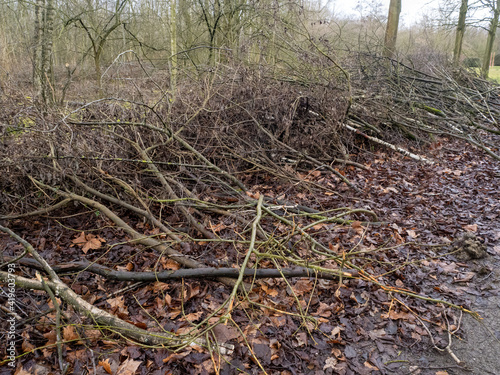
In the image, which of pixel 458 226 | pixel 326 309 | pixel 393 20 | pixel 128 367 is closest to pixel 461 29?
pixel 393 20

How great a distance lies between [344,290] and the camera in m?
3.27

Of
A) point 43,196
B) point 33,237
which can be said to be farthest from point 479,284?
point 43,196

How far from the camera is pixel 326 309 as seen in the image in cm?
304

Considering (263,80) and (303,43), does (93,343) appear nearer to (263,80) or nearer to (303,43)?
(263,80)

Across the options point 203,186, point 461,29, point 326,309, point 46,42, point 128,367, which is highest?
point 461,29

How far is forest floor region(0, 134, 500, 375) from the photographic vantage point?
252cm

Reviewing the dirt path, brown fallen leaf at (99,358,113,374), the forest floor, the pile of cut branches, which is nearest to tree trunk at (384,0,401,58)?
the pile of cut branches

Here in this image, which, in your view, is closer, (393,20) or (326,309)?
(326,309)

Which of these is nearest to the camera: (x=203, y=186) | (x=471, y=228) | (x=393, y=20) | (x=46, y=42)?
(x=471, y=228)

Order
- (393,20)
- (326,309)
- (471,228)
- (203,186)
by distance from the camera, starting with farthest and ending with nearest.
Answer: (393,20) → (203,186) → (471,228) → (326,309)

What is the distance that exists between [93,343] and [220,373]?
997 mm

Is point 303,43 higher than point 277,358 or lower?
higher

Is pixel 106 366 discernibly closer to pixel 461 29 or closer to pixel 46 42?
pixel 46 42

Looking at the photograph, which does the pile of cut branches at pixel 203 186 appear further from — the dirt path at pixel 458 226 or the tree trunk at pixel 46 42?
the tree trunk at pixel 46 42
